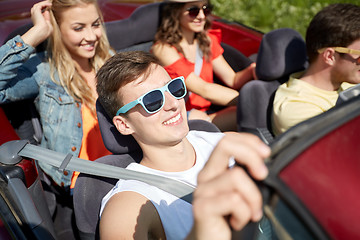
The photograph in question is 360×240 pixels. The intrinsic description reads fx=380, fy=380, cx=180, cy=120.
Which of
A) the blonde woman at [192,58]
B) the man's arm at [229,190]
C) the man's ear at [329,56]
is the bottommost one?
the blonde woman at [192,58]

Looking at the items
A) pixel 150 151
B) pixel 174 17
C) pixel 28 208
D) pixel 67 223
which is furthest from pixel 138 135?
pixel 174 17

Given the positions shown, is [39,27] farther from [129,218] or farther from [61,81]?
[129,218]

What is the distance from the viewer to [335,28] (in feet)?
7.00

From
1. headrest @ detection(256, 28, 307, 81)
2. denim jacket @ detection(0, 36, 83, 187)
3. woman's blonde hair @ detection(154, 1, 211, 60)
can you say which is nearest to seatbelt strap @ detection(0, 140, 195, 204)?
denim jacket @ detection(0, 36, 83, 187)

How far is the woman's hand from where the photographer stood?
2.18 metres

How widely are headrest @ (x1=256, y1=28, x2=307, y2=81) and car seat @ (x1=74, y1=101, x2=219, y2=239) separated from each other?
99cm

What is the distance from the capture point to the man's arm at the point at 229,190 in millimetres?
725

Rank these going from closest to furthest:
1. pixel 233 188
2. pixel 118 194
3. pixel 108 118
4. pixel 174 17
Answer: pixel 233 188 < pixel 118 194 < pixel 108 118 < pixel 174 17

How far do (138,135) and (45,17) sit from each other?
1113 mm

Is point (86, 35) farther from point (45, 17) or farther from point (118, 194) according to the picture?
point (118, 194)

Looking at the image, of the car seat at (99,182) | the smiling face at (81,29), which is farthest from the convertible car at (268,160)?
the smiling face at (81,29)

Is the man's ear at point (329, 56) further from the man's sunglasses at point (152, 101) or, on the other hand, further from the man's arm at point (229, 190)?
the man's arm at point (229, 190)

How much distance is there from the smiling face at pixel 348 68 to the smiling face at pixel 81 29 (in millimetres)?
1473

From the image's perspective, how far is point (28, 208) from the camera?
1.64m
